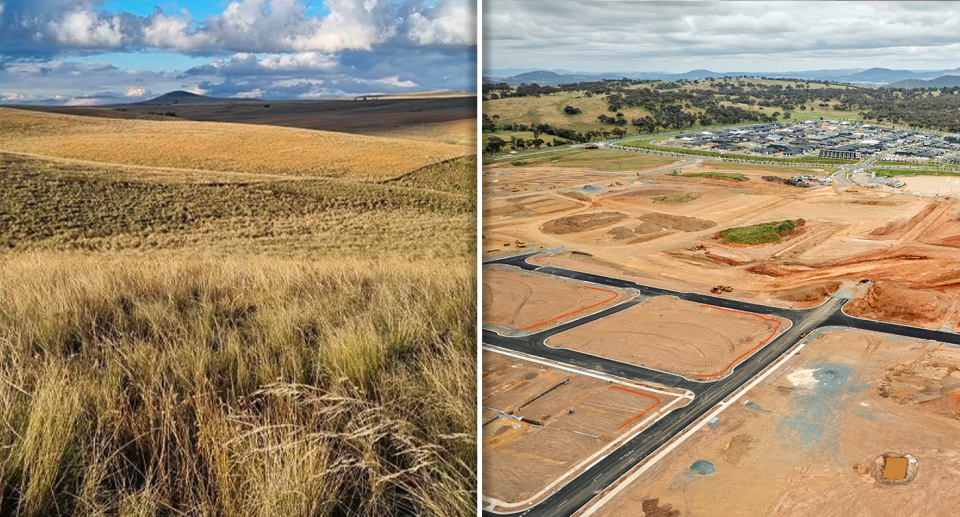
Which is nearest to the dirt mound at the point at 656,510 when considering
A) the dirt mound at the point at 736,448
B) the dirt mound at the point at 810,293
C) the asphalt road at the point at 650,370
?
the asphalt road at the point at 650,370

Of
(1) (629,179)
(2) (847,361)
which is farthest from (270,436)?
(1) (629,179)

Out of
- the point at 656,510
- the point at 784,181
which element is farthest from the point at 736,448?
the point at 784,181

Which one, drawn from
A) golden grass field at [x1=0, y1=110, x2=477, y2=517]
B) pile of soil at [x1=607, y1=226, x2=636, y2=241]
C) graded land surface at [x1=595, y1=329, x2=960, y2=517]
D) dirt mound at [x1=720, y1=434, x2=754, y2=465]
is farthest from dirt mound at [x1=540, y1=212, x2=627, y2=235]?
golden grass field at [x1=0, y1=110, x2=477, y2=517]

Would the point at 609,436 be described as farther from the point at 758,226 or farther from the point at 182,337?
the point at 758,226

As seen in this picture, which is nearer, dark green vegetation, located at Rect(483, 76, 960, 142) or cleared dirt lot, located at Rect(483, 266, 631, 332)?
cleared dirt lot, located at Rect(483, 266, 631, 332)

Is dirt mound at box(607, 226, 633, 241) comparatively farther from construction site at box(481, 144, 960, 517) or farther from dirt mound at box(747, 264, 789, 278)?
dirt mound at box(747, 264, 789, 278)

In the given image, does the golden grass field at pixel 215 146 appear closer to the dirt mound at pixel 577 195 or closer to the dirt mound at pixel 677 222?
the dirt mound at pixel 677 222
